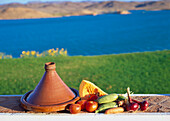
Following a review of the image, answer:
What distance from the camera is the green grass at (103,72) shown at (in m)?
8.35

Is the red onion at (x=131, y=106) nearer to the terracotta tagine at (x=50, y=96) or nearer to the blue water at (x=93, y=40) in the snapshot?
the terracotta tagine at (x=50, y=96)

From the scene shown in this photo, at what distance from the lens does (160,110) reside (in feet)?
12.3

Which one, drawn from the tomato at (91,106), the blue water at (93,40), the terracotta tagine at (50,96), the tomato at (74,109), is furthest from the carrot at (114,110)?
the blue water at (93,40)

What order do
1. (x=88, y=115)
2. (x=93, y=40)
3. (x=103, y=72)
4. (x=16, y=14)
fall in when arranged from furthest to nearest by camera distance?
(x=16, y=14)
(x=93, y=40)
(x=103, y=72)
(x=88, y=115)

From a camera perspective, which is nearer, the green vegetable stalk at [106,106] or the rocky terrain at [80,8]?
the green vegetable stalk at [106,106]

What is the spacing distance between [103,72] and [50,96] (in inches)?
262

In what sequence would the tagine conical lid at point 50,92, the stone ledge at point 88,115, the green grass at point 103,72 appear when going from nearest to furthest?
the stone ledge at point 88,115 → the tagine conical lid at point 50,92 → the green grass at point 103,72

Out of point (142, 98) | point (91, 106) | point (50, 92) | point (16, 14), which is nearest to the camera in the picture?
point (91, 106)

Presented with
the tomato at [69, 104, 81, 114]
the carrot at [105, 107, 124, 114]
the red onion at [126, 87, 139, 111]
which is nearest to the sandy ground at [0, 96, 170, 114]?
the red onion at [126, 87, 139, 111]

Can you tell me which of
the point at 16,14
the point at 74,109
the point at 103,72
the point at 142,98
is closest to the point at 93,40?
the point at 103,72

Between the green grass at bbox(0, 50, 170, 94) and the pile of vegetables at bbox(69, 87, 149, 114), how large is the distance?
3964 millimetres

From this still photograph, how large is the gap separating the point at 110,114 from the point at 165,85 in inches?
217

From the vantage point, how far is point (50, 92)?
3.77 meters

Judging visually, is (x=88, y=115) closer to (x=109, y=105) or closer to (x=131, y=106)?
(x=109, y=105)
